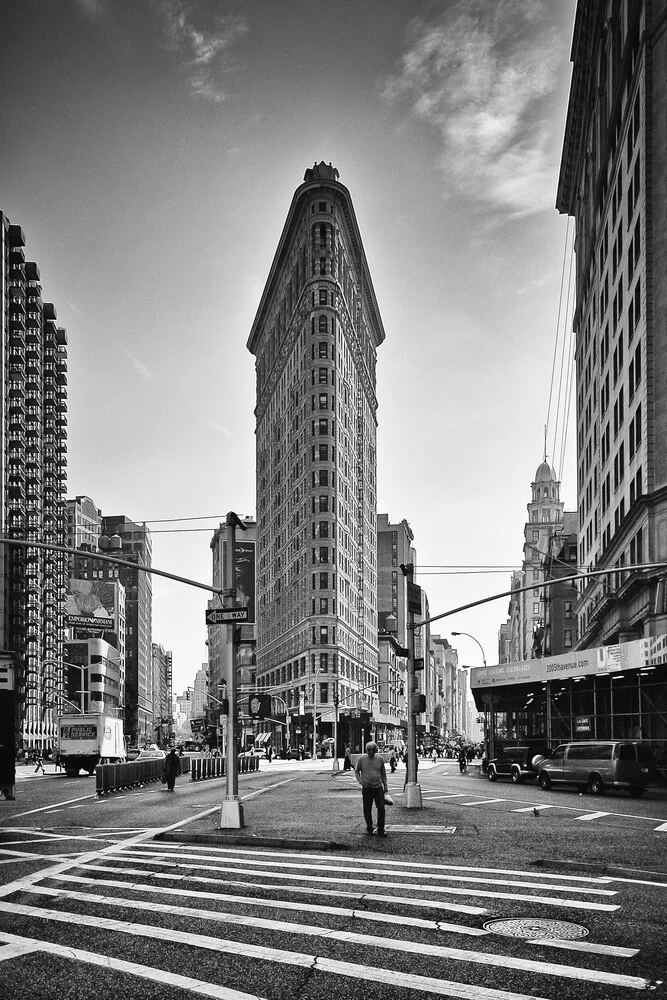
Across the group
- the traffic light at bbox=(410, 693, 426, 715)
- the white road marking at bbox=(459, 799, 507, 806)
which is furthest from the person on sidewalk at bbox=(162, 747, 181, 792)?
the traffic light at bbox=(410, 693, 426, 715)

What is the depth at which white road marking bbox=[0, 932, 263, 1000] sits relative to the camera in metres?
8.18

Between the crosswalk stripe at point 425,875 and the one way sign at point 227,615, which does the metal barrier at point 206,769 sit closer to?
the one way sign at point 227,615

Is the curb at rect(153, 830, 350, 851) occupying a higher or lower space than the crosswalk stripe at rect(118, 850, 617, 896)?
lower

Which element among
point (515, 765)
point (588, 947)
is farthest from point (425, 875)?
point (515, 765)

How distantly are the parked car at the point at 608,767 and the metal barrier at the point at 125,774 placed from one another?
1757 centimetres

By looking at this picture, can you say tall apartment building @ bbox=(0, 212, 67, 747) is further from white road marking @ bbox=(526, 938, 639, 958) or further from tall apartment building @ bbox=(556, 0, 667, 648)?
white road marking @ bbox=(526, 938, 639, 958)

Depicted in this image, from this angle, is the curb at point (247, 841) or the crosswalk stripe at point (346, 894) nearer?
the crosswalk stripe at point (346, 894)

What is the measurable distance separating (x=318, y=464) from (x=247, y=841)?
104 metres

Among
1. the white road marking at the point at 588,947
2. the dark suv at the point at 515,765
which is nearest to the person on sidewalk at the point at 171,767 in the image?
the dark suv at the point at 515,765

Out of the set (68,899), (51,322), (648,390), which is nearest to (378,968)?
(68,899)

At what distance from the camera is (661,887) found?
13.5 meters

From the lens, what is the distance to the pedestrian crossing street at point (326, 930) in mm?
8500

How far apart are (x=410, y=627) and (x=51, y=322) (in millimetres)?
140559

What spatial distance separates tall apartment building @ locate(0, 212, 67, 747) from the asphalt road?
352ft
